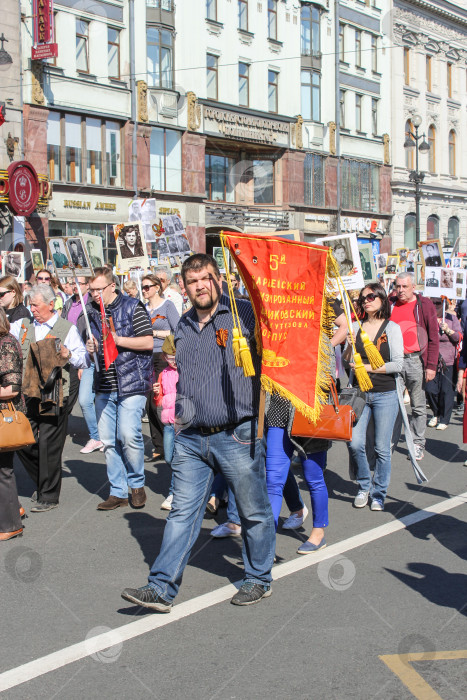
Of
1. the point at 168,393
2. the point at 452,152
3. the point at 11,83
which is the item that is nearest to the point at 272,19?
the point at 11,83

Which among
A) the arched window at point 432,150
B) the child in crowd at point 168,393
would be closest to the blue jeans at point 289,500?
the child in crowd at point 168,393

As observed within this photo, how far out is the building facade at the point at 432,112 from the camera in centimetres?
4569

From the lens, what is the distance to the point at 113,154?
30406 mm

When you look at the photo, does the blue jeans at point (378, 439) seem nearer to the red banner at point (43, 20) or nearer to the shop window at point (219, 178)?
the red banner at point (43, 20)

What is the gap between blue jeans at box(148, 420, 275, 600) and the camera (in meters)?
4.79

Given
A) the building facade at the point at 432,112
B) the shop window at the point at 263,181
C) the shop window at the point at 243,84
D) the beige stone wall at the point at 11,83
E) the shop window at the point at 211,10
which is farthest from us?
the building facade at the point at 432,112

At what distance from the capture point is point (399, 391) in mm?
7273

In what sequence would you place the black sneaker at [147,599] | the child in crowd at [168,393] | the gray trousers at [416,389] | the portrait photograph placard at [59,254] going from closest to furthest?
the black sneaker at [147,599] → the child in crowd at [168,393] → the gray trousers at [416,389] → the portrait photograph placard at [59,254]

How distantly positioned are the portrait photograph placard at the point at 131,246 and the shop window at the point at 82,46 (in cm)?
1763

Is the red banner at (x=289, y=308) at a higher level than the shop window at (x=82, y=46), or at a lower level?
lower

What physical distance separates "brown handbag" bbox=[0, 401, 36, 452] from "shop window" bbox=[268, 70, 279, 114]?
33267mm

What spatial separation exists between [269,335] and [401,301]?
15.5 feet

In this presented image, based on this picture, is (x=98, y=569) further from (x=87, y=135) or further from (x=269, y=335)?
(x=87, y=135)

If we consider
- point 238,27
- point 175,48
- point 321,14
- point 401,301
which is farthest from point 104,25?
point 401,301
